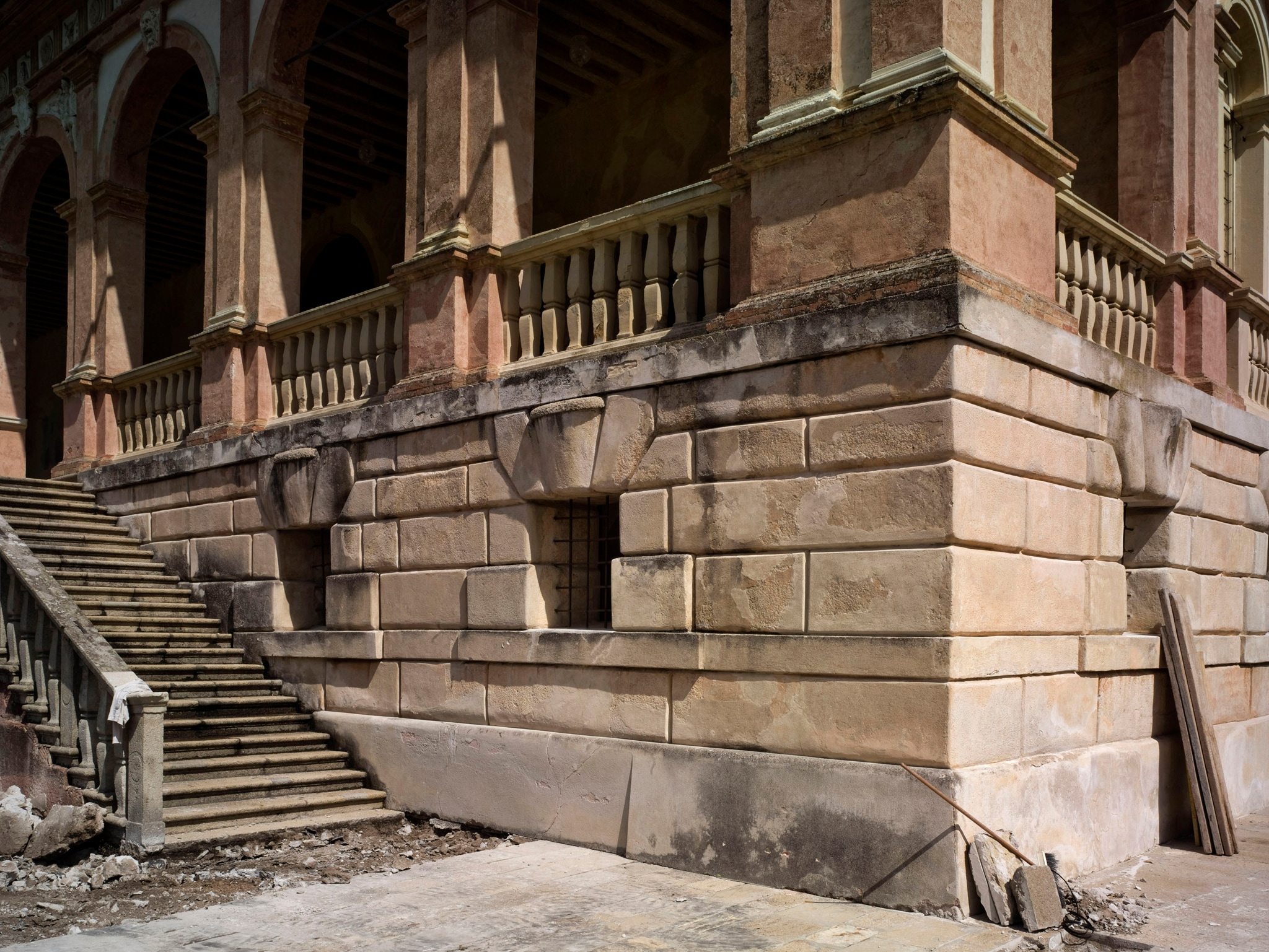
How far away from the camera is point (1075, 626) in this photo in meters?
7.04

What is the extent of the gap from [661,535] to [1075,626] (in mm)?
2408

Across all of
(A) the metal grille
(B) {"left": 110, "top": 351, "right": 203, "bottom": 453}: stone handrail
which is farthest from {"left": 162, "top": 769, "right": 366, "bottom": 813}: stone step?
(B) {"left": 110, "top": 351, "right": 203, "bottom": 453}: stone handrail

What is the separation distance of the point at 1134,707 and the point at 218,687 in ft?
21.7

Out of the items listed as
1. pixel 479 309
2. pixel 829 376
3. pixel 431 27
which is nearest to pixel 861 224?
pixel 829 376

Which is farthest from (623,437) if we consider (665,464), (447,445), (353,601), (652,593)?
(353,601)

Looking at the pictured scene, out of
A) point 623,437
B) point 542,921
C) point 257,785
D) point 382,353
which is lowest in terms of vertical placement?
point 542,921

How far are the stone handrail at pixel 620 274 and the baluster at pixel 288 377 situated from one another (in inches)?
110

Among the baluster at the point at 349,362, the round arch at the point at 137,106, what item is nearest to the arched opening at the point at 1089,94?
the baluster at the point at 349,362

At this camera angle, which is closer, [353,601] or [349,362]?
[353,601]

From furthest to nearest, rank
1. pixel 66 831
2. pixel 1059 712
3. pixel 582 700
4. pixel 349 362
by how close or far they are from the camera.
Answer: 1. pixel 349 362
2. pixel 582 700
3. pixel 66 831
4. pixel 1059 712

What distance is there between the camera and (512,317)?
8.80 m

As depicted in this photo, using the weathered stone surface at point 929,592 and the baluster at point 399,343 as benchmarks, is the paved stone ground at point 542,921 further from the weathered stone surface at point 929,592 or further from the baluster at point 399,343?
the baluster at point 399,343

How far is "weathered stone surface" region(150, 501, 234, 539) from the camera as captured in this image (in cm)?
1078

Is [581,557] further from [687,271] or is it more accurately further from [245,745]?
[245,745]
